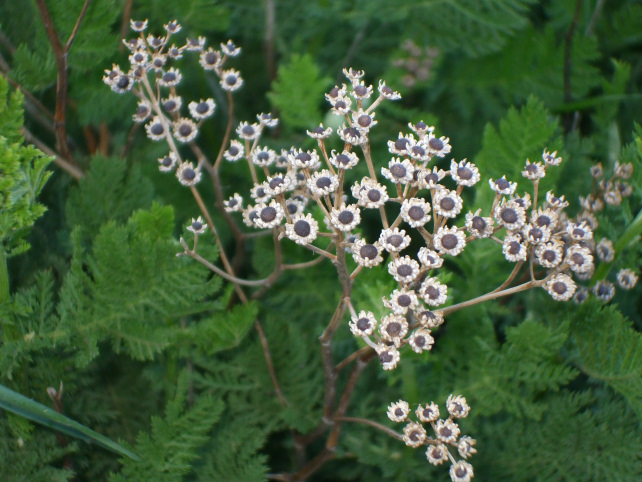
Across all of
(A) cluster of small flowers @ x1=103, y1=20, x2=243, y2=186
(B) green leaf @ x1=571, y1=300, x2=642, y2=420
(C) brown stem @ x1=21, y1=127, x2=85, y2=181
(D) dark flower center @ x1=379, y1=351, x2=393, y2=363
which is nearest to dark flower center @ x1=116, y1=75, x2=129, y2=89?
(A) cluster of small flowers @ x1=103, y1=20, x2=243, y2=186

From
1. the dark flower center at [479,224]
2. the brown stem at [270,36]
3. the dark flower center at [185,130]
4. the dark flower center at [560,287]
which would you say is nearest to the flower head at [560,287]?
the dark flower center at [560,287]

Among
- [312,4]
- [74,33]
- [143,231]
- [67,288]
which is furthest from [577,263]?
[312,4]

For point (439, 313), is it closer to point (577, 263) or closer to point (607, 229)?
point (577, 263)

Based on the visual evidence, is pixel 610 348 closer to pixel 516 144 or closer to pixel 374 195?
pixel 516 144

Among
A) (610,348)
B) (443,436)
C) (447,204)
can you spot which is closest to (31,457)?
(443,436)

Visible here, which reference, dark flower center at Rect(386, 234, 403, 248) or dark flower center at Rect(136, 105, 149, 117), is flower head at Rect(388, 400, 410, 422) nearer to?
dark flower center at Rect(386, 234, 403, 248)

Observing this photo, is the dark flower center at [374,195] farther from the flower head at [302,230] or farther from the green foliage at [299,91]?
the green foliage at [299,91]
